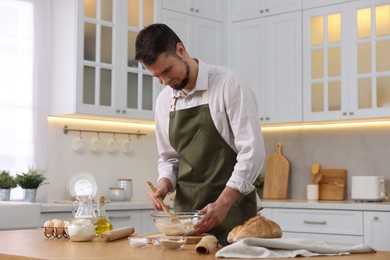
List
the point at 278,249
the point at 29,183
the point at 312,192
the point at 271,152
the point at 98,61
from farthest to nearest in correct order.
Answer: the point at 271,152 → the point at 312,192 → the point at 98,61 → the point at 29,183 → the point at 278,249

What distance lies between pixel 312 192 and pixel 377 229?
92 cm

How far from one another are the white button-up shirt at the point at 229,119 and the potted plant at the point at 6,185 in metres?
1.86

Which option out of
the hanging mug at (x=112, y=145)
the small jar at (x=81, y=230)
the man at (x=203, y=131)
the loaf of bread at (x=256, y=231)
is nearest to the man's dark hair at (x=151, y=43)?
the man at (x=203, y=131)

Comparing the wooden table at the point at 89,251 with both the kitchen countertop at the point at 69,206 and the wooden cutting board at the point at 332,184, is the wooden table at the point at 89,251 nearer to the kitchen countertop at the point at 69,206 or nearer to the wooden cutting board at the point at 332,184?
the kitchen countertop at the point at 69,206

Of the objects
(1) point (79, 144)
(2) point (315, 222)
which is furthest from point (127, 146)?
(2) point (315, 222)

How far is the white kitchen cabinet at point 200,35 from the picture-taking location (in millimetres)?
5694

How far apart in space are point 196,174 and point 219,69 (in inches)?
18.5

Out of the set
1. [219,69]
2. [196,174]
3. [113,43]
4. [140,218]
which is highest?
[113,43]

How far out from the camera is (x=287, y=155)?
5.99 m

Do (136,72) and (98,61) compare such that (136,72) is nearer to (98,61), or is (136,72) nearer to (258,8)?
(98,61)

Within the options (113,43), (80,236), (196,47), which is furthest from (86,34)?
(80,236)

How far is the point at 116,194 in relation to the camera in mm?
5402

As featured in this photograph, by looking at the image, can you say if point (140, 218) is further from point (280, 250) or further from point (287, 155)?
point (280, 250)

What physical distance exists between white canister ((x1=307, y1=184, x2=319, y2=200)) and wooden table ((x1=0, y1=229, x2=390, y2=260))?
3282mm
